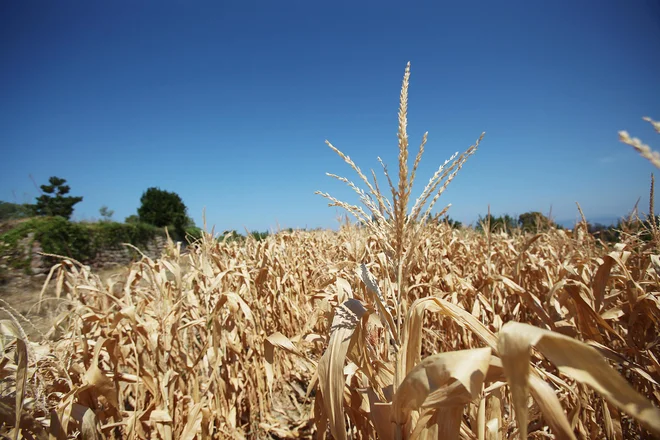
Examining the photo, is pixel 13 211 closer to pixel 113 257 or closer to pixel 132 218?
pixel 113 257

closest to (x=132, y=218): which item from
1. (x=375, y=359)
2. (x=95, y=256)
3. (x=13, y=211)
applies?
(x=13, y=211)

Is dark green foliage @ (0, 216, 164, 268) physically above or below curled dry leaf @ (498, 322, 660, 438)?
above

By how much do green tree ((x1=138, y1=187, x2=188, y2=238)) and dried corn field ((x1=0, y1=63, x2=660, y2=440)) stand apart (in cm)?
2668

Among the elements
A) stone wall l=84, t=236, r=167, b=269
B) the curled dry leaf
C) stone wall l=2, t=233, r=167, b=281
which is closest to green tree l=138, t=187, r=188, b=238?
stone wall l=2, t=233, r=167, b=281

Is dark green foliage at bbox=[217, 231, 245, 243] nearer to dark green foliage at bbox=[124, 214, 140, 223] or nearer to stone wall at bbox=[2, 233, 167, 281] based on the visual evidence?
stone wall at bbox=[2, 233, 167, 281]

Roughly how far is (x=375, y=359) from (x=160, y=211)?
30.1 meters

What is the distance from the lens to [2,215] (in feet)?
45.7

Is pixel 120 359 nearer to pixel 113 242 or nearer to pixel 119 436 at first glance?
pixel 119 436

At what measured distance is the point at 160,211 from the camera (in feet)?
86.9


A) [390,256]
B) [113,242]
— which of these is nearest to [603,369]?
[390,256]

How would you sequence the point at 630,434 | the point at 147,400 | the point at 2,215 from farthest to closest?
1. the point at 2,215
2. the point at 147,400
3. the point at 630,434

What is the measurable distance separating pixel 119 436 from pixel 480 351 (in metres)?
2.89

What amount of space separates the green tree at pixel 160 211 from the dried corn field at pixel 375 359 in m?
26.7

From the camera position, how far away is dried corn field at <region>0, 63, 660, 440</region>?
74 cm
